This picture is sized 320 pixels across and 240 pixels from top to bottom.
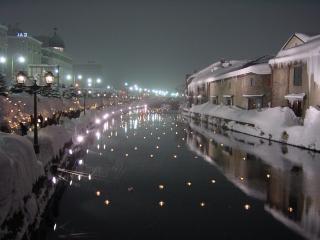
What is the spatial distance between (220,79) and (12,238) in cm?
5806

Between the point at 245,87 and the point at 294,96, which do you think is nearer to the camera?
the point at 294,96

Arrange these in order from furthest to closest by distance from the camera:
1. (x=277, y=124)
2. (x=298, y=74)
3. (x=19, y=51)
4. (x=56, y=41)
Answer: (x=56, y=41) < (x=19, y=51) < (x=298, y=74) < (x=277, y=124)

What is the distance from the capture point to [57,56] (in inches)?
4675

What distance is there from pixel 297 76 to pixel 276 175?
72.3 feet

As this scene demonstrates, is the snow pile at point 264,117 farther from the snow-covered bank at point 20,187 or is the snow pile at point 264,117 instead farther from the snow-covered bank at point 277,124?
the snow-covered bank at point 20,187

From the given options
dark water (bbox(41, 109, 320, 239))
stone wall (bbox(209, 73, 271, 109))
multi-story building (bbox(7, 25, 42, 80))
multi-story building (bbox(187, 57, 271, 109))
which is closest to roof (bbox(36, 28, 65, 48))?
multi-story building (bbox(7, 25, 42, 80))

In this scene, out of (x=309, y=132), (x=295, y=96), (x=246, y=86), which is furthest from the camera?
(x=246, y=86)

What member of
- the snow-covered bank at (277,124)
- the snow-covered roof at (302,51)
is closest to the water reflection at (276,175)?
the snow-covered bank at (277,124)

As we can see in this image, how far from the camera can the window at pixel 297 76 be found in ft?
124

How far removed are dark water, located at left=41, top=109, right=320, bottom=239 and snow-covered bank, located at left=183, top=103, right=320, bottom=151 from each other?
2682mm

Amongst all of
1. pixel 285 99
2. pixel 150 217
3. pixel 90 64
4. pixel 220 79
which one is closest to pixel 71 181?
pixel 150 217

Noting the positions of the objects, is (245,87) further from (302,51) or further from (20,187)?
(20,187)

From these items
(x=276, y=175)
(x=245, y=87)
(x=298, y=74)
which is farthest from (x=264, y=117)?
(x=276, y=175)

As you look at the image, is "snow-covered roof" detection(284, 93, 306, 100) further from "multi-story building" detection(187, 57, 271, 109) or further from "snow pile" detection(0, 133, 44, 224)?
"snow pile" detection(0, 133, 44, 224)
